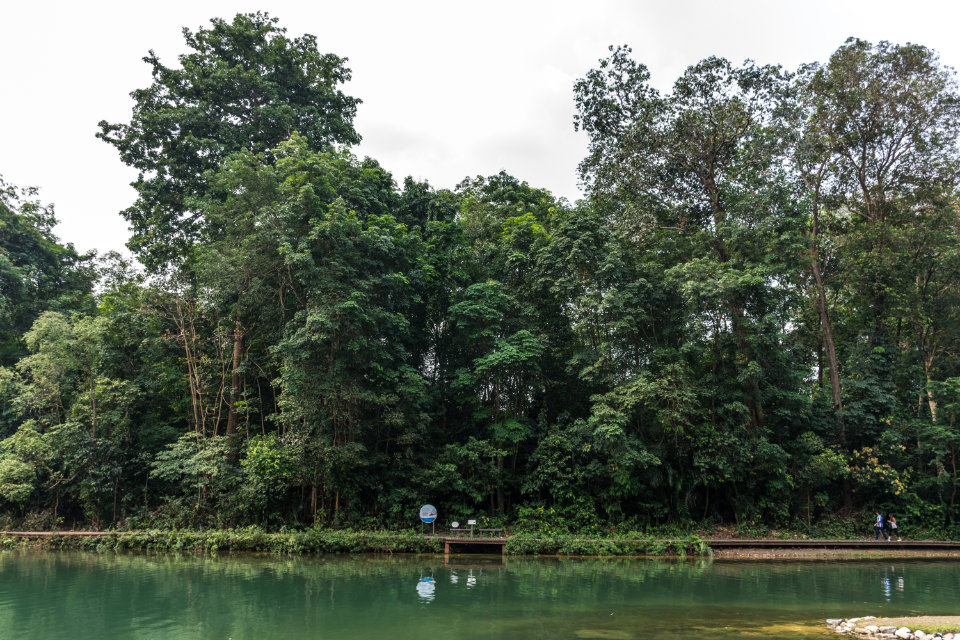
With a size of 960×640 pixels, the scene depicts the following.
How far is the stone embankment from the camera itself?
7879 millimetres

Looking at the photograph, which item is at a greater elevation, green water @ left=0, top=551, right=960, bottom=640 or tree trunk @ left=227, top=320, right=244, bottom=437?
tree trunk @ left=227, top=320, right=244, bottom=437

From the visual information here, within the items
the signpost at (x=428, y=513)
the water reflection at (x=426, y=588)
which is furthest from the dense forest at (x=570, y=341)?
the water reflection at (x=426, y=588)

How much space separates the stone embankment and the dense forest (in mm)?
9170

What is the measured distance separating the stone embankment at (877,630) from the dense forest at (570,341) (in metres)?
9.17

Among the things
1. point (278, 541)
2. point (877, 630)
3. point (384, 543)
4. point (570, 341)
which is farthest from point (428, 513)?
point (877, 630)

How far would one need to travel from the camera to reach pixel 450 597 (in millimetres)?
11695

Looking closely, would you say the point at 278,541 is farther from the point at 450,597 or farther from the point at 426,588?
the point at 450,597

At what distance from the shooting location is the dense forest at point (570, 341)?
62.3ft

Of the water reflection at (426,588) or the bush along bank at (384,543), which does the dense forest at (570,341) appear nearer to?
the bush along bank at (384,543)

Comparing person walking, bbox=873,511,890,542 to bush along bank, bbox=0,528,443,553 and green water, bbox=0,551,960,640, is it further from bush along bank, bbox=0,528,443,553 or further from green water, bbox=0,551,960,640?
bush along bank, bbox=0,528,443,553

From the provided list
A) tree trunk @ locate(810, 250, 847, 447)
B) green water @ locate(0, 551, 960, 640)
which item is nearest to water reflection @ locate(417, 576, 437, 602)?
green water @ locate(0, 551, 960, 640)

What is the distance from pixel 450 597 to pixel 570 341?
1348 centimetres

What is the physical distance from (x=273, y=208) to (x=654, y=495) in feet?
61.6

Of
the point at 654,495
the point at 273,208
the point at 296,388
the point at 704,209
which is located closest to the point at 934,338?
the point at 704,209
